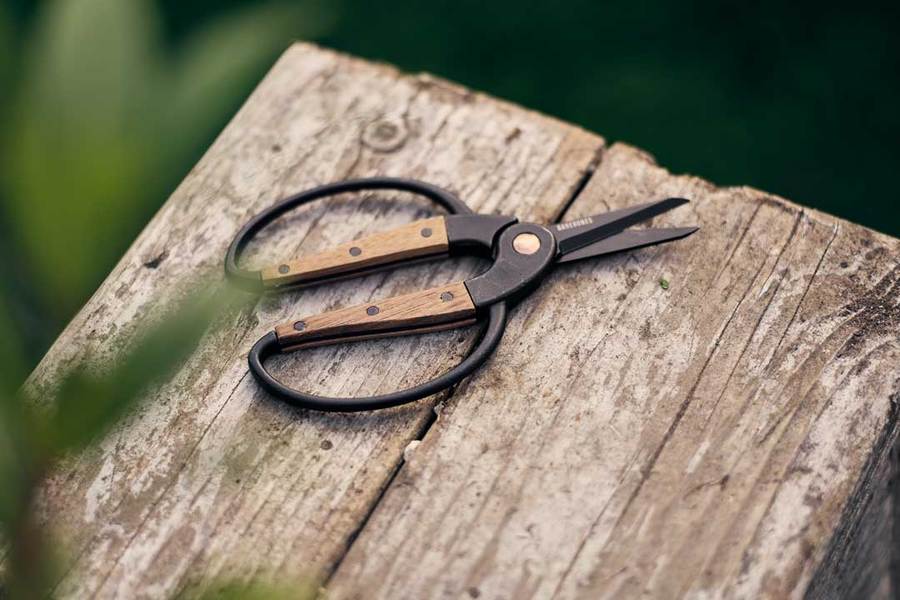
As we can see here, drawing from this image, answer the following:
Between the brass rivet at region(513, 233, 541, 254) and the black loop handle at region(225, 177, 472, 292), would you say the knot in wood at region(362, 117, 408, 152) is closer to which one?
the black loop handle at region(225, 177, 472, 292)

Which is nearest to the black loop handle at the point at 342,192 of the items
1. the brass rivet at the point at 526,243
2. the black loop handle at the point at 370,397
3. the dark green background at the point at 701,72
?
the brass rivet at the point at 526,243

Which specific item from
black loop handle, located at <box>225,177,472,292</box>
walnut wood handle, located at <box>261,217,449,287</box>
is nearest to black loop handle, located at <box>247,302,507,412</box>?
walnut wood handle, located at <box>261,217,449,287</box>

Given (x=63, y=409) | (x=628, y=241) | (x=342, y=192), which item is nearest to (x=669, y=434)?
(x=628, y=241)

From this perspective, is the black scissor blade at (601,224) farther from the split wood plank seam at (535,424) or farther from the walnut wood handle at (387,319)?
the walnut wood handle at (387,319)

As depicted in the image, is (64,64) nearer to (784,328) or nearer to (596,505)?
(596,505)

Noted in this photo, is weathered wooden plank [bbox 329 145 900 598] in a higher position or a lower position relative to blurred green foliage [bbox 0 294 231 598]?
higher

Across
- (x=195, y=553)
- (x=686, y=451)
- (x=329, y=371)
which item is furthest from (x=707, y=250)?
(x=195, y=553)
